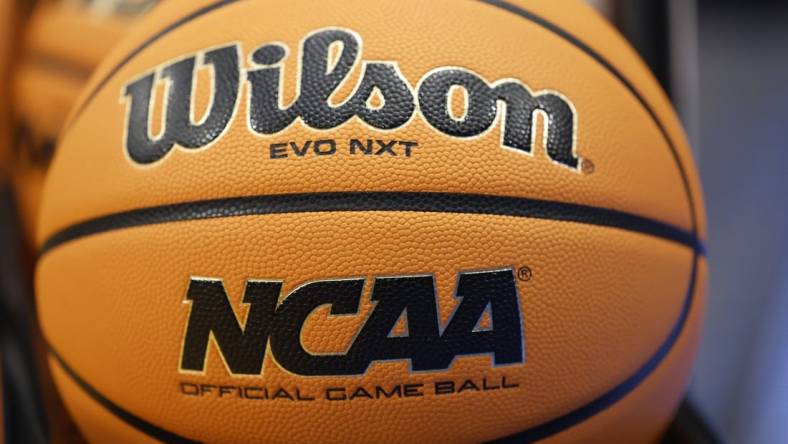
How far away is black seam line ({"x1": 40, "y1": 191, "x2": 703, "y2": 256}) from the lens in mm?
456

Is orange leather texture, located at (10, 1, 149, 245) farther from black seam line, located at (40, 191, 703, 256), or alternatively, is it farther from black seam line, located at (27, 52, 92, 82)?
black seam line, located at (40, 191, 703, 256)

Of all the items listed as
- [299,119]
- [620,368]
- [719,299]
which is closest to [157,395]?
[299,119]

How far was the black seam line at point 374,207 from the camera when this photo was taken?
0.46 meters

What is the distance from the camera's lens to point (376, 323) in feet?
1.48

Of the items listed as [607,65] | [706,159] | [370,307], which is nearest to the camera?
[370,307]

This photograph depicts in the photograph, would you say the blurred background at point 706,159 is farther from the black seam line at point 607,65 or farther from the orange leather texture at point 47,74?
the black seam line at point 607,65

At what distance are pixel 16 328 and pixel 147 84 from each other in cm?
47

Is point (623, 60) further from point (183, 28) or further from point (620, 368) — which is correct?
point (183, 28)

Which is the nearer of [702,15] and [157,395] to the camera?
[157,395]

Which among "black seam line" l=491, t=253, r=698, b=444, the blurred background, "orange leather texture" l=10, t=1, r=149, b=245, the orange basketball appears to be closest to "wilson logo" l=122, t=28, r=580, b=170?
the orange basketball

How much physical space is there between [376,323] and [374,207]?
2.8 inches

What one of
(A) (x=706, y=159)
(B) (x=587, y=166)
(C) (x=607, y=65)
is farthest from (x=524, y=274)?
(A) (x=706, y=159)

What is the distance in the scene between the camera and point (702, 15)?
162 centimetres

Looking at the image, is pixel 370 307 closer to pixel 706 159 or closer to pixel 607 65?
pixel 607 65
